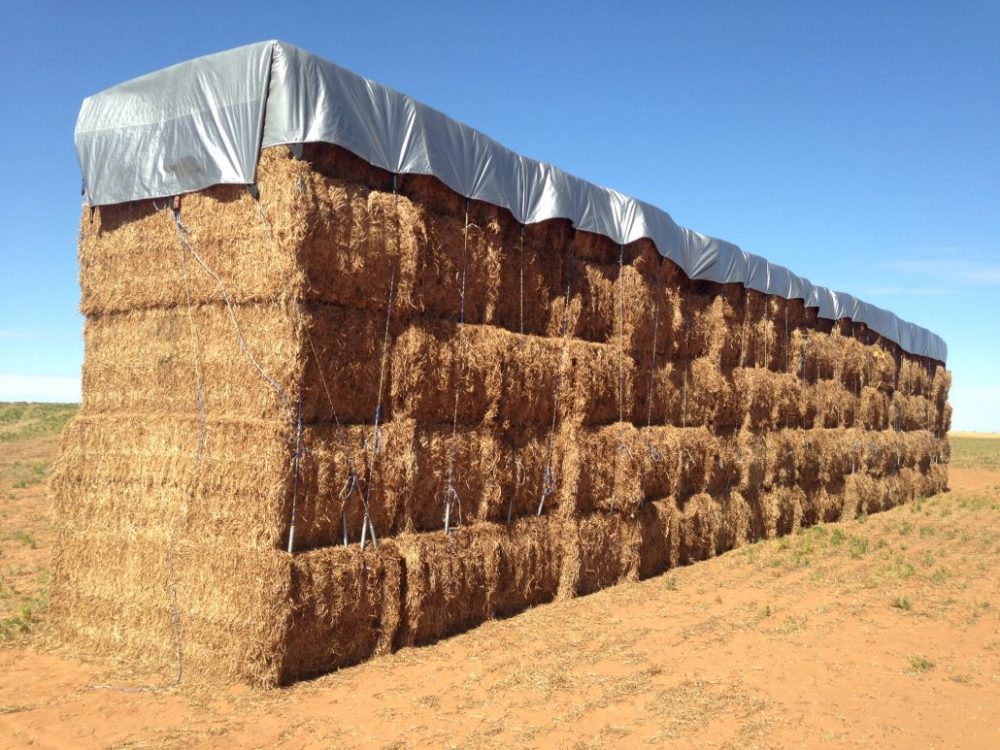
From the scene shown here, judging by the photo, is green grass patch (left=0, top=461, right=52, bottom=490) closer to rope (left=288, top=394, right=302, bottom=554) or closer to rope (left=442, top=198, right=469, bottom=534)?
rope (left=442, top=198, right=469, bottom=534)

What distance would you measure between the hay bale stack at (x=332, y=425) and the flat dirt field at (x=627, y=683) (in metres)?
0.47

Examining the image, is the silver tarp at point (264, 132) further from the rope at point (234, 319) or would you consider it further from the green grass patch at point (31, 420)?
the green grass patch at point (31, 420)

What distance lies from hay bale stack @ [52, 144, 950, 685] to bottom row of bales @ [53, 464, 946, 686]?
20 mm

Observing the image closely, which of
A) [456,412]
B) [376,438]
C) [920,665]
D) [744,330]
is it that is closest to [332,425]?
[376,438]

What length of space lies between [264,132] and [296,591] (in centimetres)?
389

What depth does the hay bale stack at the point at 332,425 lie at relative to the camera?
6.75 metres

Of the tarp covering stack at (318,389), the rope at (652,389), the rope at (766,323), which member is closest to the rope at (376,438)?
the tarp covering stack at (318,389)

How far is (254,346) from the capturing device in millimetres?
6895

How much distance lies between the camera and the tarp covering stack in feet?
22.2

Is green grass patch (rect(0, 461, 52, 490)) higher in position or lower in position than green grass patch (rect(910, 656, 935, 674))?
lower

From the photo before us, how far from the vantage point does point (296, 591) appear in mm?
6617

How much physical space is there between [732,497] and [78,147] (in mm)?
10834

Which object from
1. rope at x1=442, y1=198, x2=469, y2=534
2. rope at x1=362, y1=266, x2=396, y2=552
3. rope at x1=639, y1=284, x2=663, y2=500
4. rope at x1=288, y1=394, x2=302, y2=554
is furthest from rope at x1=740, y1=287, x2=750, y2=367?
rope at x1=288, y1=394, x2=302, y2=554

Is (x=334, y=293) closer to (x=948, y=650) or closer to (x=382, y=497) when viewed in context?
(x=382, y=497)
